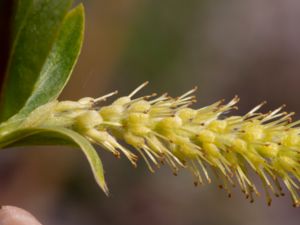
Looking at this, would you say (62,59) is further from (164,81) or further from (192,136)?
(164,81)

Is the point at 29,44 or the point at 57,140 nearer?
the point at 29,44

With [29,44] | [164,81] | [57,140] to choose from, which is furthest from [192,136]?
[164,81]

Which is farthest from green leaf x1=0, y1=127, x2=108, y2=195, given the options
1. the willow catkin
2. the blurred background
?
the blurred background

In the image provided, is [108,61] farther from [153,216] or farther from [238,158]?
[238,158]

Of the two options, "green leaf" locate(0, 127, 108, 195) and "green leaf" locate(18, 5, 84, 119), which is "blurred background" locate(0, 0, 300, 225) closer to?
"green leaf" locate(18, 5, 84, 119)

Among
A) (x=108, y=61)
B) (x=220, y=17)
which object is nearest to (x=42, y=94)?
(x=108, y=61)
